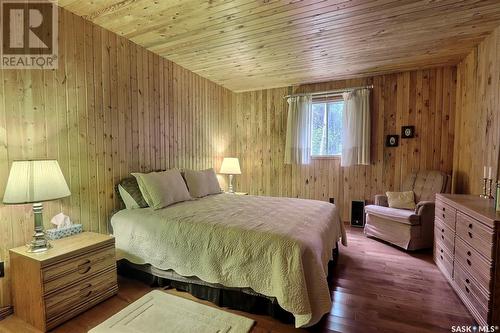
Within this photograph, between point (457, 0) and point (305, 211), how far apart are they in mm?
2239

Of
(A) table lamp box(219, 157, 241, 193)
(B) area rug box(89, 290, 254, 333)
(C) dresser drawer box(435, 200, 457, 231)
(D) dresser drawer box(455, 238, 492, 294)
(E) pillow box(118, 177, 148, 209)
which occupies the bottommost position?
(B) area rug box(89, 290, 254, 333)

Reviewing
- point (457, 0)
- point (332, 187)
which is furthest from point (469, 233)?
point (332, 187)

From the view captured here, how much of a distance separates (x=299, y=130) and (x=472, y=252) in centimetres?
308

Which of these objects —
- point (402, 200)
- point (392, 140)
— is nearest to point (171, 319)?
point (402, 200)

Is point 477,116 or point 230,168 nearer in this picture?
point 477,116

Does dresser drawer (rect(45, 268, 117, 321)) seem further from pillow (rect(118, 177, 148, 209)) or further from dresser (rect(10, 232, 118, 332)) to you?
pillow (rect(118, 177, 148, 209))

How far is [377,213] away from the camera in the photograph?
3.43 metres

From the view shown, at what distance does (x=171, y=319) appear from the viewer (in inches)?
70.2

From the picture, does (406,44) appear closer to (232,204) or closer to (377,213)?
(377,213)

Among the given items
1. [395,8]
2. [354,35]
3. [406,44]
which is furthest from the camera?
[406,44]

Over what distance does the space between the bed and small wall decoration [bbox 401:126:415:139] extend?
218 cm

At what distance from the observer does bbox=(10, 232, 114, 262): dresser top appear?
171 centimetres

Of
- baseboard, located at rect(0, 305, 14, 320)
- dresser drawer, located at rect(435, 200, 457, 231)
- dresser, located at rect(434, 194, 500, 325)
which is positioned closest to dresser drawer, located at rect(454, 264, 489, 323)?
dresser, located at rect(434, 194, 500, 325)

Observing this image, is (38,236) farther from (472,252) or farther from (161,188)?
(472,252)
